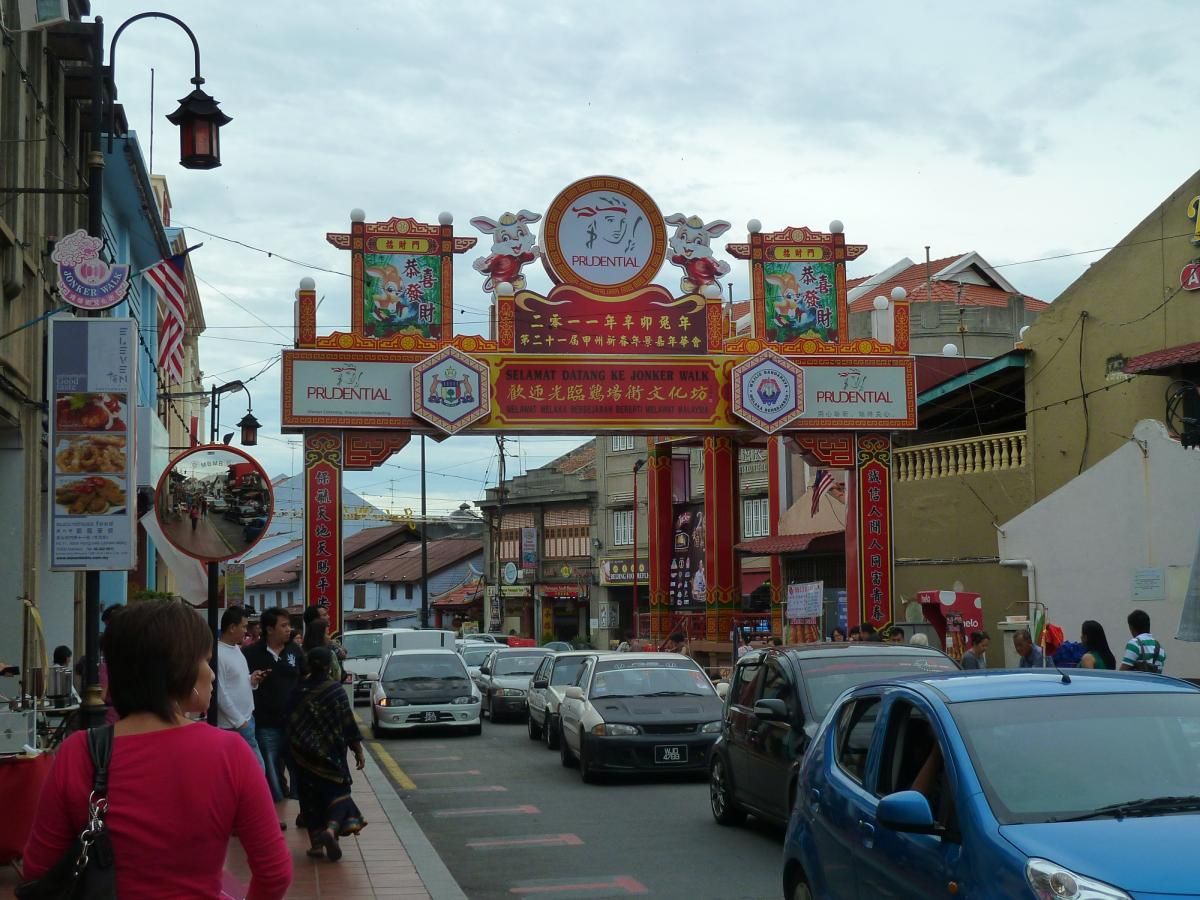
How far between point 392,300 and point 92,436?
15476 mm

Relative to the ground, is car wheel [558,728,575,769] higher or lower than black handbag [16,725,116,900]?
lower

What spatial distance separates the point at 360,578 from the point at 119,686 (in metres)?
89.3

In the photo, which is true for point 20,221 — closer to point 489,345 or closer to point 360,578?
point 489,345

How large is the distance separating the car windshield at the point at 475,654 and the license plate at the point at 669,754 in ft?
79.2

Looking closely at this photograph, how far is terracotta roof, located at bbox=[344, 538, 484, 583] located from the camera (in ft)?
290

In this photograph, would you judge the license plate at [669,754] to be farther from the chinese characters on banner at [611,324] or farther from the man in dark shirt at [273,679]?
the chinese characters on banner at [611,324]

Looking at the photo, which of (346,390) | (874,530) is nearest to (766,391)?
(874,530)

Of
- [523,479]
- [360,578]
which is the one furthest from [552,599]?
[360,578]

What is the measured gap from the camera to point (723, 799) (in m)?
13.6

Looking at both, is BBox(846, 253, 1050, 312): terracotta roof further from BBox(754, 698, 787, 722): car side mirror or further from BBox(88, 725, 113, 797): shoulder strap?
BBox(88, 725, 113, 797): shoulder strap

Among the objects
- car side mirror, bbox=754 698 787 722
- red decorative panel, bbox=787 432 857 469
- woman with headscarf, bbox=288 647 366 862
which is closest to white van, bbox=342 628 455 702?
red decorative panel, bbox=787 432 857 469

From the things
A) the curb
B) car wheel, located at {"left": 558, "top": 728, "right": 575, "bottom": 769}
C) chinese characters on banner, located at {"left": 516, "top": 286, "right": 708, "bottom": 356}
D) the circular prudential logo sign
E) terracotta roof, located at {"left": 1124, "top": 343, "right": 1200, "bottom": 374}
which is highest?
the circular prudential logo sign

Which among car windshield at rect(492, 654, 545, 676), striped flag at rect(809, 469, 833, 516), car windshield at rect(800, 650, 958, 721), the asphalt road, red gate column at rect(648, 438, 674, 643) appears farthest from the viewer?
striped flag at rect(809, 469, 833, 516)

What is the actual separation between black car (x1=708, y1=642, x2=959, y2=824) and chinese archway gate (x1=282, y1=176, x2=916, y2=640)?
1415 cm
